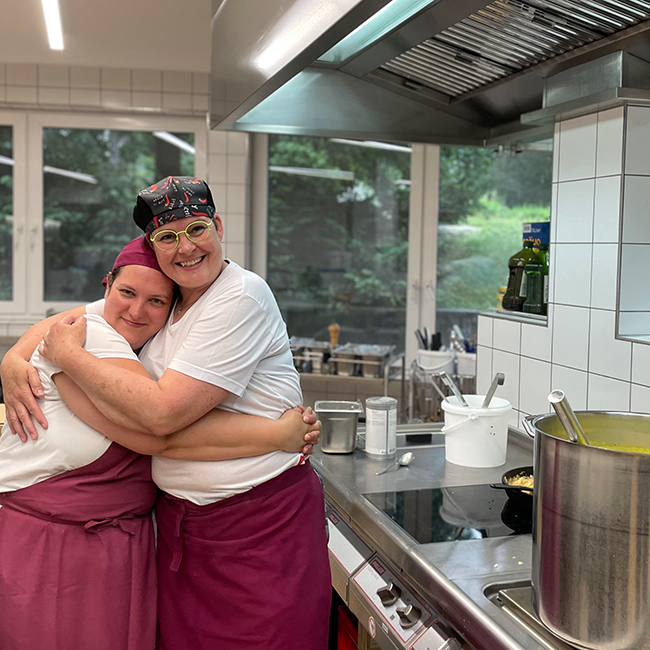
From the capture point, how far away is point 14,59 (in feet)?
12.3

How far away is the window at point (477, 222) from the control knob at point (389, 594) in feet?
8.18

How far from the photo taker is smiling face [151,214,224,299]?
1.26m

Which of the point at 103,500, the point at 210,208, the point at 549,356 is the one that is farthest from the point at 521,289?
the point at 103,500

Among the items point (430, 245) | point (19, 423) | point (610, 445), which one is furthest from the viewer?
point (430, 245)

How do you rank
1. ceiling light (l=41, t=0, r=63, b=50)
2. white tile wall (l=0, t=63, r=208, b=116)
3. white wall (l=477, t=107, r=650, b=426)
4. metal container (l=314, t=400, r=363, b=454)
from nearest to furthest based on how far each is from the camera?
white wall (l=477, t=107, r=650, b=426) → metal container (l=314, t=400, r=363, b=454) → ceiling light (l=41, t=0, r=63, b=50) → white tile wall (l=0, t=63, r=208, b=116)

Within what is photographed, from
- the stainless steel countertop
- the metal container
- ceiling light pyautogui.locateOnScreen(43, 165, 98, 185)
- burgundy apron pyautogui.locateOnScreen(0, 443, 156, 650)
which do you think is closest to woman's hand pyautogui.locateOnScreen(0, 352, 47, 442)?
burgundy apron pyautogui.locateOnScreen(0, 443, 156, 650)

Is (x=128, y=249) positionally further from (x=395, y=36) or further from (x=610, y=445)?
(x=610, y=445)

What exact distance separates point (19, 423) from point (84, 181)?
10.00 feet

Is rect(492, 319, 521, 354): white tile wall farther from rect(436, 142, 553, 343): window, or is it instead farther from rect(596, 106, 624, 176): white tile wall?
rect(436, 142, 553, 343): window

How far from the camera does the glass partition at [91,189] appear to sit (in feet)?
13.3

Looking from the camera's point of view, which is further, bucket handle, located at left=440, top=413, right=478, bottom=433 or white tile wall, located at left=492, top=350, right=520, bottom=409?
white tile wall, located at left=492, top=350, right=520, bottom=409

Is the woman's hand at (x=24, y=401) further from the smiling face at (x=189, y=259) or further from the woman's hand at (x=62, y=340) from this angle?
the smiling face at (x=189, y=259)

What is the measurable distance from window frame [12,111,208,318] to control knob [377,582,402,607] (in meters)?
3.05

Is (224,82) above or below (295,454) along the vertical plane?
above
